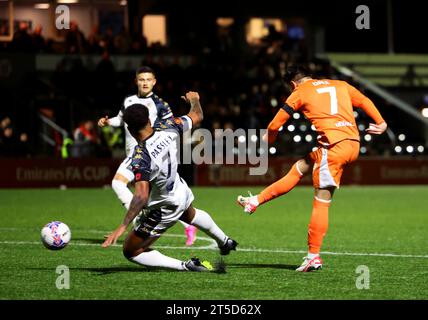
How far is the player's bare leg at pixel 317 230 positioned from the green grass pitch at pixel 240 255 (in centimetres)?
14

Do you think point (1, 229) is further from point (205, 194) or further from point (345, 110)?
point (205, 194)

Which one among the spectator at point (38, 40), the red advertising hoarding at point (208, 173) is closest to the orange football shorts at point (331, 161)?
the red advertising hoarding at point (208, 173)

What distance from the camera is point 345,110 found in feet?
32.8

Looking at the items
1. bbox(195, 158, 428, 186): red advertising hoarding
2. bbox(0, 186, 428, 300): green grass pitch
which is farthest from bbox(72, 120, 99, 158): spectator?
bbox(0, 186, 428, 300): green grass pitch

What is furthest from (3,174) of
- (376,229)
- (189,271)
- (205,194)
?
(189,271)

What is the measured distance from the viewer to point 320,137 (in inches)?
392

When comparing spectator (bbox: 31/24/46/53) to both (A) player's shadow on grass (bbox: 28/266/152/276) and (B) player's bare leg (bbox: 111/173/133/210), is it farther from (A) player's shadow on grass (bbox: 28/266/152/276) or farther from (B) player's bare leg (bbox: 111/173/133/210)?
(A) player's shadow on grass (bbox: 28/266/152/276)

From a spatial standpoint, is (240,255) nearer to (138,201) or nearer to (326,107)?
(326,107)

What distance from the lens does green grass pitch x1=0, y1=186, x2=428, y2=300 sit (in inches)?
325

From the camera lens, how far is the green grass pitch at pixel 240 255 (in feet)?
27.1

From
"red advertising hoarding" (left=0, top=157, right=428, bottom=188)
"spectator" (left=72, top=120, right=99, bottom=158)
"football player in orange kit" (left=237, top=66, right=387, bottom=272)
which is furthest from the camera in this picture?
"spectator" (left=72, top=120, right=99, bottom=158)

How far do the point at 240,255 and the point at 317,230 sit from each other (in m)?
1.75

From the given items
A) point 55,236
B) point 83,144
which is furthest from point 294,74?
point 83,144

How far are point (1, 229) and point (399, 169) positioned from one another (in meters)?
16.9
